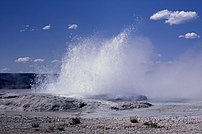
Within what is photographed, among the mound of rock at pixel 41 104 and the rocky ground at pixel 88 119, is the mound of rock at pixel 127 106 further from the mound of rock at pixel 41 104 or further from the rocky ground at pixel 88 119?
the mound of rock at pixel 41 104

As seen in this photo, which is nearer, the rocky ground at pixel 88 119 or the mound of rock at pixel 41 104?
the rocky ground at pixel 88 119

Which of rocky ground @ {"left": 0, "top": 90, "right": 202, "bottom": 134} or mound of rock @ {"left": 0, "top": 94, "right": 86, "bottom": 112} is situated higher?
mound of rock @ {"left": 0, "top": 94, "right": 86, "bottom": 112}

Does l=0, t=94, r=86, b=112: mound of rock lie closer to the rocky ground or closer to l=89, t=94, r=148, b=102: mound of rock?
the rocky ground

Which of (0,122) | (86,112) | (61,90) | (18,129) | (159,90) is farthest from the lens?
(159,90)

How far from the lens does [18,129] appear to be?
915 inches

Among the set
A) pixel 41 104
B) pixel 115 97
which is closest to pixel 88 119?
pixel 41 104

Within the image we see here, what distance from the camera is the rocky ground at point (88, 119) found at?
76.4 feet

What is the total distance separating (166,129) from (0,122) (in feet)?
34.0

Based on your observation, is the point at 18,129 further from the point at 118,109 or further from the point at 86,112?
the point at 118,109

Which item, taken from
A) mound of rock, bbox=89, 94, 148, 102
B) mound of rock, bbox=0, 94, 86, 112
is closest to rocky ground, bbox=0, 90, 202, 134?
mound of rock, bbox=0, 94, 86, 112

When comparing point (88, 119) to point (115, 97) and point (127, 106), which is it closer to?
point (127, 106)

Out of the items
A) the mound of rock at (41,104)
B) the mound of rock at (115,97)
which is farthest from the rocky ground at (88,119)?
the mound of rock at (115,97)

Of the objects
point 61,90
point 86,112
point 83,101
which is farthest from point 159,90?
point 86,112

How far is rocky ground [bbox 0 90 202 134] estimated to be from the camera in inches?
917
